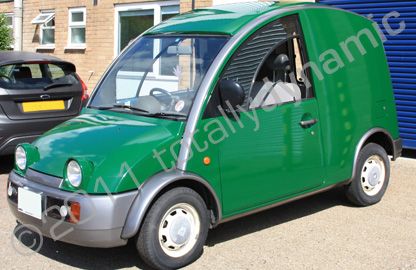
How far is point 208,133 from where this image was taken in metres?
4.25

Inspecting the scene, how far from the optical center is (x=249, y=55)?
182 inches

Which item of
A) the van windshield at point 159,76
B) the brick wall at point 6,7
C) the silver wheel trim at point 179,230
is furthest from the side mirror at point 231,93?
the brick wall at point 6,7

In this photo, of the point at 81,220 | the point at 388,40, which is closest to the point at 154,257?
the point at 81,220

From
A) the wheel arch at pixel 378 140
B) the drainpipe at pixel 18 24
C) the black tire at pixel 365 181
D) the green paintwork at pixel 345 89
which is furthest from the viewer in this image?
the drainpipe at pixel 18 24

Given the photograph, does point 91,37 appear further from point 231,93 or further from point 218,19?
point 231,93

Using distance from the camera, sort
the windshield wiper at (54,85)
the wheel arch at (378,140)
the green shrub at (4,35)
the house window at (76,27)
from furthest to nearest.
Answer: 1. the green shrub at (4,35)
2. the house window at (76,27)
3. the windshield wiper at (54,85)
4. the wheel arch at (378,140)

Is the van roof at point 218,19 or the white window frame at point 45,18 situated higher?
the white window frame at point 45,18

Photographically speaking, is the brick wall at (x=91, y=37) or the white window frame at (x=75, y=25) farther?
the white window frame at (x=75, y=25)

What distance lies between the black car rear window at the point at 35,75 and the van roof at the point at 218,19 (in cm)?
245

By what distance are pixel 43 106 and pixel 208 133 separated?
3.42 meters

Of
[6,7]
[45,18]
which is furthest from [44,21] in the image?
[6,7]

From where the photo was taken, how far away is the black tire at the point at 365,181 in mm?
5555

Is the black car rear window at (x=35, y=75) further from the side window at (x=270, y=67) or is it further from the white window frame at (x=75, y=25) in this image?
the white window frame at (x=75, y=25)

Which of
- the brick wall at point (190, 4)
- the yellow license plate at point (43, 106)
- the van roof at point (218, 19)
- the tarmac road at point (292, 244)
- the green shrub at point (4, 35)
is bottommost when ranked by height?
the tarmac road at point (292, 244)
